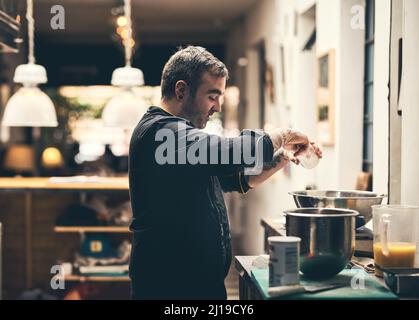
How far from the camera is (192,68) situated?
2.03m

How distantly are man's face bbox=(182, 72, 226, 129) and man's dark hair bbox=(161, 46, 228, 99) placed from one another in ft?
0.05

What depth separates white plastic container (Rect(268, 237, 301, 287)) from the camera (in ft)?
5.97

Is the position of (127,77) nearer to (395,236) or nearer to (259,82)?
(395,236)

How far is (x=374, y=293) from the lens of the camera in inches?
72.0

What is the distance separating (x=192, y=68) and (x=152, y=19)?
7.08 m

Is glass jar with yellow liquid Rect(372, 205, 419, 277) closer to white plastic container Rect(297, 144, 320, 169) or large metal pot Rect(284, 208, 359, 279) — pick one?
large metal pot Rect(284, 208, 359, 279)

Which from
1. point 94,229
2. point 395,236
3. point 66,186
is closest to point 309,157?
point 395,236

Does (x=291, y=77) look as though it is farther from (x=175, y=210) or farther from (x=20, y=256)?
(x=175, y=210)

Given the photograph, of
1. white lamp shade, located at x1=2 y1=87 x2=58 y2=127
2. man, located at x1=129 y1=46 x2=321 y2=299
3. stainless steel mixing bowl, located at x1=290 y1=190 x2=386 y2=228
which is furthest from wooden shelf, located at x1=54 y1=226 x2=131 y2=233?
man, located at x1=129 y1=46 x2=321 y2=299

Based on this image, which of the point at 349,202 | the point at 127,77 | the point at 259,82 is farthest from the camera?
the point at 259,82

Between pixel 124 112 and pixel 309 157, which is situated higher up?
pixel 124 112

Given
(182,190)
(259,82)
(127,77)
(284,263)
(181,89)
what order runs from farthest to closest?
1. (259,82)
2. (127,77)
3. (181,89)
4. (182,190)
5. (284,263)

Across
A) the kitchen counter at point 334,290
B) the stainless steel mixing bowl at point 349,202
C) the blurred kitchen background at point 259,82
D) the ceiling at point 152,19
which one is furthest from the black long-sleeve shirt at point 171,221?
the ceiling at point 152,19

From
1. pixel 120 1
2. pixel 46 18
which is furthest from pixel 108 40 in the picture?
pixel 120 1
